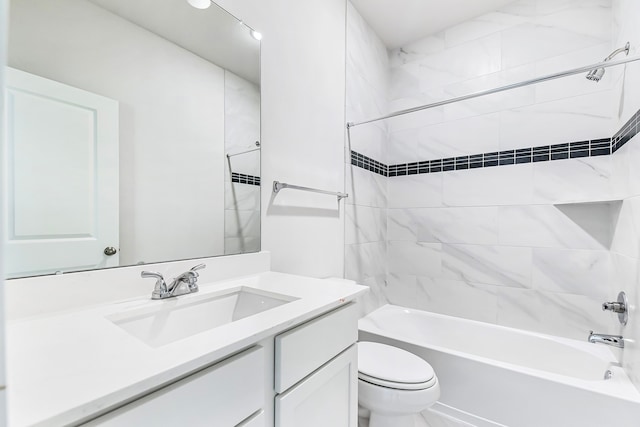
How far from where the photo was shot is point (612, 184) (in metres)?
1.70

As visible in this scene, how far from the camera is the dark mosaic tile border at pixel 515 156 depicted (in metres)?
1.60

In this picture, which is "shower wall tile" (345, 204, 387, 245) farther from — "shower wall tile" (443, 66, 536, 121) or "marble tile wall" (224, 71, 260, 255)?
"shower wall tile" (443, 66, 536, 121)

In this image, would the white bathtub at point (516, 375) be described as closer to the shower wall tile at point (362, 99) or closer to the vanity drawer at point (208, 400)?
the vanity drawer at point (208, 400)

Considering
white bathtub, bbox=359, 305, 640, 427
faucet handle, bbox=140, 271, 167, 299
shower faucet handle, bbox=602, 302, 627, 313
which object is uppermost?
faucet handle, bbox=140, 271, 167, 299

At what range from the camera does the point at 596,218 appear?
5.78 ft

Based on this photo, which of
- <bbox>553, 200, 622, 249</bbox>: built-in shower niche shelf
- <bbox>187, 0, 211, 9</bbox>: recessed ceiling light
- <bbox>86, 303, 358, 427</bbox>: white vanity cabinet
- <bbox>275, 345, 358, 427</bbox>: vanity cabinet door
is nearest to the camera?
<bbox>86, 303, 358, 427</bbox>: white vanity cabinet

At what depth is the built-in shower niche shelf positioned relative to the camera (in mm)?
1718

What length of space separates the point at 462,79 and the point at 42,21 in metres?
2.44

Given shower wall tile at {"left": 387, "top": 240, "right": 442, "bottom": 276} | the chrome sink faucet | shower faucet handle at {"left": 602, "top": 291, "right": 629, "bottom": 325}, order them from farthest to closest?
shower wall tile at {"left": 387, "top": 240, "right": 442, "bottom": 276}
shower faucet handle at {"left": 602, "top": 291, "right": 629, "bottom": 325}
the chrome sink faucet

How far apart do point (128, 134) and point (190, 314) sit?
62 cm

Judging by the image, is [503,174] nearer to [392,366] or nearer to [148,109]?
[392,366]

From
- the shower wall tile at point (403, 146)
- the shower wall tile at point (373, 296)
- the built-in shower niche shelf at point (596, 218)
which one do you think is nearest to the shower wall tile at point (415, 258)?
the shower wall tile at point (373, 296)

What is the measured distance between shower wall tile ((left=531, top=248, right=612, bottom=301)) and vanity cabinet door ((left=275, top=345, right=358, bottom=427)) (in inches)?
63.0

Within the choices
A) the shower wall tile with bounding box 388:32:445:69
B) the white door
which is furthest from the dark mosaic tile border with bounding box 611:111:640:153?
the white door
